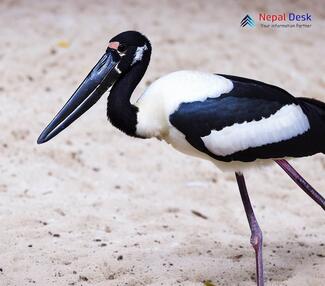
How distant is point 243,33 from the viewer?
25.6 feet

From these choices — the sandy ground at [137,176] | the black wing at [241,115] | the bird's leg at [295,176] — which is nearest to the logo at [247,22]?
the sandy ground at [137,176]

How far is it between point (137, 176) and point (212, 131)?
1751 millimetres

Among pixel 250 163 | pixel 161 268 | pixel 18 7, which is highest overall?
pixel 250 163

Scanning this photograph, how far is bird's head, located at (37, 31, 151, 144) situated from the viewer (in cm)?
406

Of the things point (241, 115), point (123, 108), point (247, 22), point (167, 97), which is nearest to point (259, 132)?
point (241, 115)

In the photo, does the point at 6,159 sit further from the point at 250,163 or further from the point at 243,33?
the point at 243,33

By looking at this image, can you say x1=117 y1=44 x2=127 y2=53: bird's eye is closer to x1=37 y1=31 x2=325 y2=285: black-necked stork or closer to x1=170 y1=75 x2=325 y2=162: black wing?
x1=37 y1=31 x2=325 y2=285: black-necked stork

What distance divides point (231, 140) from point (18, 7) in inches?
190

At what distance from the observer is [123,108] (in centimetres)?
395

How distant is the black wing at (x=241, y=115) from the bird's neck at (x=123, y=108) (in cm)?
22

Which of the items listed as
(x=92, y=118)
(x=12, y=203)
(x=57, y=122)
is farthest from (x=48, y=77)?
(x=57, y=122)

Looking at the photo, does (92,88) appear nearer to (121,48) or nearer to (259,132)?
(121,48)

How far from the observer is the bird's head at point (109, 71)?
4059 millimetres

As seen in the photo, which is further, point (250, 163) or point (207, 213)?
point (207, 213)
